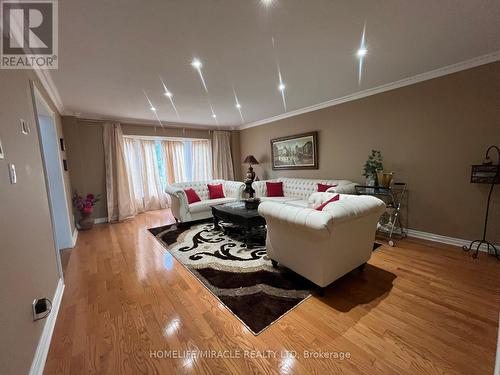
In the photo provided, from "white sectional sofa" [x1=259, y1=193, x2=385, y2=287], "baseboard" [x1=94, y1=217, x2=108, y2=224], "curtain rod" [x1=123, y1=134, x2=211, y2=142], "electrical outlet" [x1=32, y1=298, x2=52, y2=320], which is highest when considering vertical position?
"curtain rod" [x1=123, y1=134, x2=211, y2=142]

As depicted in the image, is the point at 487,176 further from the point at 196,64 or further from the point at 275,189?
the point at 196,64

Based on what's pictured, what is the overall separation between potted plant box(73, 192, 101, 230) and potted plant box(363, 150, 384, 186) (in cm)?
544

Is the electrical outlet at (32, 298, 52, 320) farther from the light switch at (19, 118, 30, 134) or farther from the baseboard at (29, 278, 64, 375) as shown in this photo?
the light switch at (19, 118, 30, 134)

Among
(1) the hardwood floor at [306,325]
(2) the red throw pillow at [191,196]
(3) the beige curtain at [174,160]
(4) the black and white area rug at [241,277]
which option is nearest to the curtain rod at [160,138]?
(3) the beige curtain at [174,160]

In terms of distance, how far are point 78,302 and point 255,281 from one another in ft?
5.69

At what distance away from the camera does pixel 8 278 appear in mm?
1108

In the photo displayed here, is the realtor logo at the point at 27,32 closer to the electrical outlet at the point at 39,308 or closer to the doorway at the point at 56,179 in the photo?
the doorway at the point at 56,179

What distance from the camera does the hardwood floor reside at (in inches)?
51.1

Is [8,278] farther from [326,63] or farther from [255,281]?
[326,63]

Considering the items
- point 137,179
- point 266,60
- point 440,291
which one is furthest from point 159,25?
point 137,179

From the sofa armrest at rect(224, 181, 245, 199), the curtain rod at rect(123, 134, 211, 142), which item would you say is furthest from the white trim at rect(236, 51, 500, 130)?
the curtain rod at rect(123, 134, 211, 142)

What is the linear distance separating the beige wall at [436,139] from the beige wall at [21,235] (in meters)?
4.39

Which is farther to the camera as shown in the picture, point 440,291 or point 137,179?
point 137,179

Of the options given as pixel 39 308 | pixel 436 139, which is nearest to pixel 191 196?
pixel 39 308
